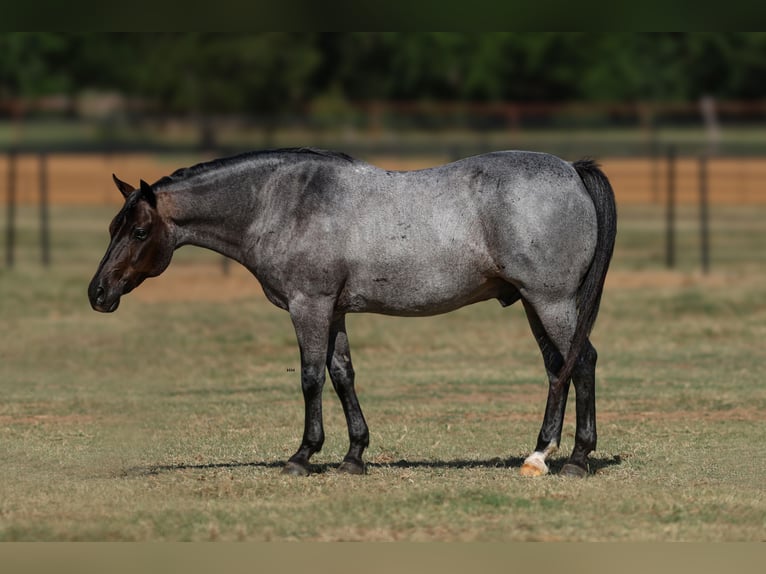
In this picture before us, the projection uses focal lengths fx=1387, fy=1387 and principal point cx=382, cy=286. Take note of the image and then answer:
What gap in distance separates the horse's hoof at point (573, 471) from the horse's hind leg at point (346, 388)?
1.33 m

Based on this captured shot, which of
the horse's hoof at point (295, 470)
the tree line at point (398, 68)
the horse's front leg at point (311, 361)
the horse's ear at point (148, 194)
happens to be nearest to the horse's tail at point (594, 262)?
the horse's front leg at point (311, 361)

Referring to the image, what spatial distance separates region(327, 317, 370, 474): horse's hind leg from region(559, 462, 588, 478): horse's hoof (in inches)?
52.2

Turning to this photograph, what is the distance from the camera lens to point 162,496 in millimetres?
8570

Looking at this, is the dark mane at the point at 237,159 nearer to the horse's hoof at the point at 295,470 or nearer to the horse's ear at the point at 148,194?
the horse's ear at the point at 148,194

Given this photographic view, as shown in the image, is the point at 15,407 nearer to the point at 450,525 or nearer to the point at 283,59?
the point at 450,525

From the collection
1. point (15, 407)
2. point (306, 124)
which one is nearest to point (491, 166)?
point (15, 407)

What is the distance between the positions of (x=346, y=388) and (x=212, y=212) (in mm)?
1474

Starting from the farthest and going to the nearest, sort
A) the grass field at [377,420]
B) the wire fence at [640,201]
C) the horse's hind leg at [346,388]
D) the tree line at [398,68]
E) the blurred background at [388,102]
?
1. the tree line at [398,68]
2. the blurred background at [388,102]
3. the wire fence at [640,201]
4. the horse's hind leg at [346,388]
5. the grass field at [377,420]

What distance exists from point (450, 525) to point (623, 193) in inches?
1438

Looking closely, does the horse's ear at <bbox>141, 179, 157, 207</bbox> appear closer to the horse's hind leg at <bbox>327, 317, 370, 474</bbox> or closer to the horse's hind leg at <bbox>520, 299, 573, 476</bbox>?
the horse's hind leg at <bbox>327, 317, 370, 474</bbox>

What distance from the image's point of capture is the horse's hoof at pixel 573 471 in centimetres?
902

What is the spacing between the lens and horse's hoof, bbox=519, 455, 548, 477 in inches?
355

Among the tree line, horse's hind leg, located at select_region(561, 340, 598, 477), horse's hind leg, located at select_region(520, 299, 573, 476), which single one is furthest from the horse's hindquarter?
the tree line

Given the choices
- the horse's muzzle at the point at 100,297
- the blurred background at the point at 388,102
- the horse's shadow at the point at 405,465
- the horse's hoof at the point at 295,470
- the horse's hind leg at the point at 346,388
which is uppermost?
the blurred background at the point at 388,102
